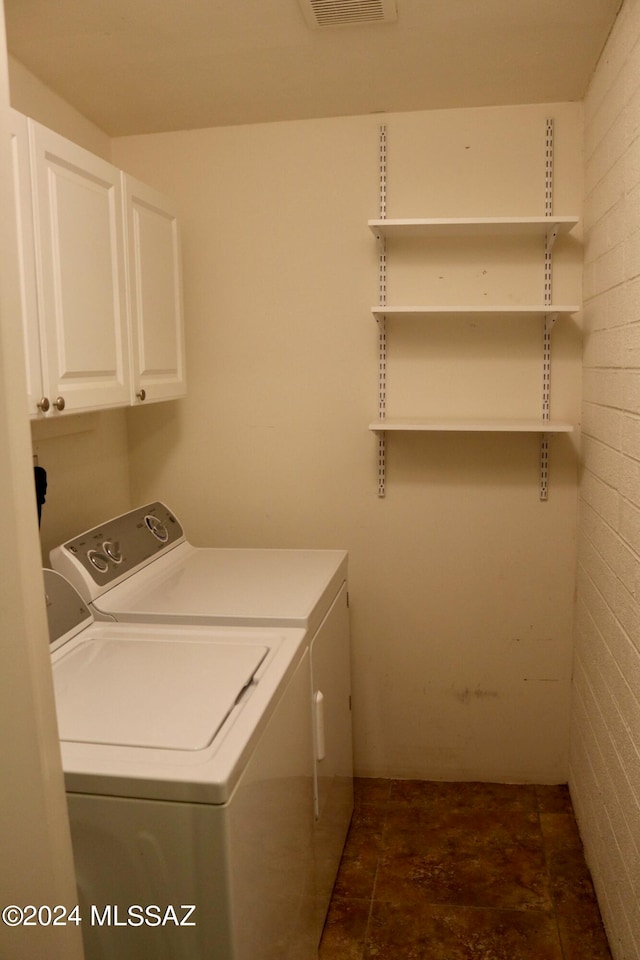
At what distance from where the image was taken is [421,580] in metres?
2.85

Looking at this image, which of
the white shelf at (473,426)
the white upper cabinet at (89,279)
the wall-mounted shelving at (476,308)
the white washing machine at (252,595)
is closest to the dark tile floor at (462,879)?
the white washing machine at (252,595)

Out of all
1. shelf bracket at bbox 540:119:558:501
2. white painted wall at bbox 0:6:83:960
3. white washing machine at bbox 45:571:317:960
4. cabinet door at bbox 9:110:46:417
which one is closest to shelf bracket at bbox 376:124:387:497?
shelf bracket at bbox 540:119:558:501

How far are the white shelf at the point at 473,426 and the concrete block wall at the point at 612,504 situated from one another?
0.13 m

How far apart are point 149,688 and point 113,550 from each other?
0.75m

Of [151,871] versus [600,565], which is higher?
[600,565]

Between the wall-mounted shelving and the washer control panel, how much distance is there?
2.53ft

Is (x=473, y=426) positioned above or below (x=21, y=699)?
above

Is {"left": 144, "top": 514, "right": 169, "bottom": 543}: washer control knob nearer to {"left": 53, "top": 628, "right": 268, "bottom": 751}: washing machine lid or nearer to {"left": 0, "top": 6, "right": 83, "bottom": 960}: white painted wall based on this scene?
{"left": 53, "top": 628, "right": 268, "bottom": 751}: washing machine lid

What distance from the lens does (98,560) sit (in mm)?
2143

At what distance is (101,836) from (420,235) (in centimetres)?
212

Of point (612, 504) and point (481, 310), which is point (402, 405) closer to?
point (481, 310)

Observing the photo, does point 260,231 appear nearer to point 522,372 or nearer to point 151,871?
point 522,372

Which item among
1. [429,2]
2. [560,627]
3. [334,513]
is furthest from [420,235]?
[560,627]

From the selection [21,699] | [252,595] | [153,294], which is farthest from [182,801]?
[153,294]
